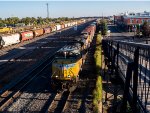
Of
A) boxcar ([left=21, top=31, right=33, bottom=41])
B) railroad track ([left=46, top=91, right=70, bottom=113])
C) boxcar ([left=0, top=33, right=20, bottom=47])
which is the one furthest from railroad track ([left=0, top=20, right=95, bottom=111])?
boxcar ([left=21, top=31, right=33, bottom=41])

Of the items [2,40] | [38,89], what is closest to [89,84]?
[38,89]

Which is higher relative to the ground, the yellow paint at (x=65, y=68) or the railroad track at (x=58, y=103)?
the yellow paint at (x=65, y=68)

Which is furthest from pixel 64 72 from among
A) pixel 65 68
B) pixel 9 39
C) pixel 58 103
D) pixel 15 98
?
pixel 9 39

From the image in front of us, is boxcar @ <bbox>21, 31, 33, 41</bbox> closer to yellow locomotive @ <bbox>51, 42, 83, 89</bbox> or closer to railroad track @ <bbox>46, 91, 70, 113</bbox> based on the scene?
yellow locomotive @ <bbox>51, 42, 83, 89</bbox>

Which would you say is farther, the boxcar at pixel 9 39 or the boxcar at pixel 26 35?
the boxcar at pixel 26 35

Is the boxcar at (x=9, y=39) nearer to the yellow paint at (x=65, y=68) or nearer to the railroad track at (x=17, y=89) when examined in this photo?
Result: the railroad track at (x=17, y=89)

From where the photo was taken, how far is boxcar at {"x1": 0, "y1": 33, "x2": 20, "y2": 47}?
51500mm

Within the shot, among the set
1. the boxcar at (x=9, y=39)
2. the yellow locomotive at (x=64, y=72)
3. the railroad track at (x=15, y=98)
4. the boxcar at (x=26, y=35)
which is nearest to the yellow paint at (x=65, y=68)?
the yellow locomotive at (x=64, y=72)

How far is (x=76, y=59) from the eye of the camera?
23.0 metres

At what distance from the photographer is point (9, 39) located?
55000mm

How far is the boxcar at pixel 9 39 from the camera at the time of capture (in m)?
51.5

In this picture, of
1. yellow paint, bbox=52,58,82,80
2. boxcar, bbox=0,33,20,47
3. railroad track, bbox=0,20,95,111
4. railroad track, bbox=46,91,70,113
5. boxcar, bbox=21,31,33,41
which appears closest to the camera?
railroad track, bbox=46,91,70,113

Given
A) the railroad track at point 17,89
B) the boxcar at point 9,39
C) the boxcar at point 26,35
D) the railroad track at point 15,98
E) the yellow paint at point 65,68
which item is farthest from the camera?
the boxcar at point 26,35

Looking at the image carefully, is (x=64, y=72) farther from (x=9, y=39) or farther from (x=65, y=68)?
(x=9, y=39)
